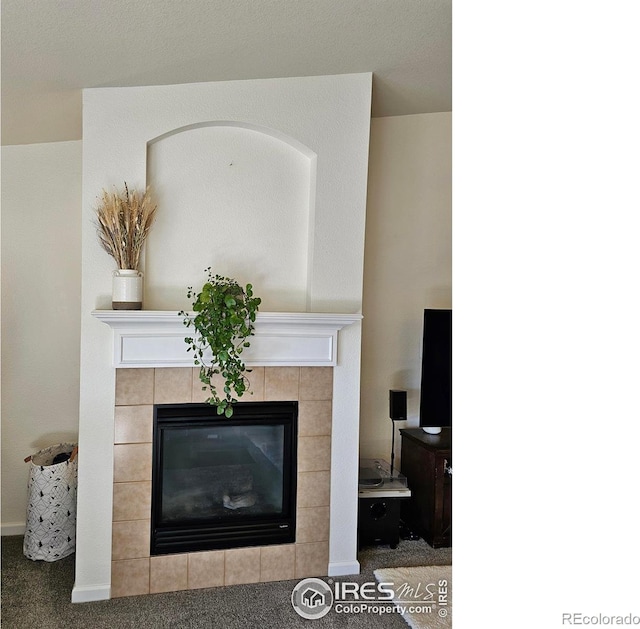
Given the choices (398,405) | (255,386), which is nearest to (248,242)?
(255,386)

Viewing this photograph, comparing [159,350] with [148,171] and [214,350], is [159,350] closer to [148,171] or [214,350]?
[214,350]

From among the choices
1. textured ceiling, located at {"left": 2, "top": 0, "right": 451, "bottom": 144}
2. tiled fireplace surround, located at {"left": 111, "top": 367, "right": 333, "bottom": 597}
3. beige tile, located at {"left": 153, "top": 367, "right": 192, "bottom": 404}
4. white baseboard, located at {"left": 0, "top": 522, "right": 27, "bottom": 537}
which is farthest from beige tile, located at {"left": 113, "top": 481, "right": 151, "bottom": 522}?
textured ceiling, located at {"left": 2, "top": 0, "right": 451, "bottom": 144}

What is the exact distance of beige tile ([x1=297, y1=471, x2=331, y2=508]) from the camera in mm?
3119

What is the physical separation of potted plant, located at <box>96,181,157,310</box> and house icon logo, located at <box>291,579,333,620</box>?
164 cm

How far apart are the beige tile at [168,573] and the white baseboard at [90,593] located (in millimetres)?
210

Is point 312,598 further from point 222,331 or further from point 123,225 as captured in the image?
point 123,225

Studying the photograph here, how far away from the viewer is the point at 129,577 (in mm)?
2869

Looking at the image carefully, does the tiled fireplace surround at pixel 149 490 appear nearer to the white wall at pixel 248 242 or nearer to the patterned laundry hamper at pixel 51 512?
the white wall at pixel 248 242

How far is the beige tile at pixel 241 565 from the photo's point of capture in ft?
9.87

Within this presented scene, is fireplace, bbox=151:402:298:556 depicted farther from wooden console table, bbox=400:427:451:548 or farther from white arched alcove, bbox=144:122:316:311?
wooden console table, bbox=400:427:451:548

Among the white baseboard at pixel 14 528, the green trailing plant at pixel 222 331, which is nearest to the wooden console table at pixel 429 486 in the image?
the green trailing plant at pixel 222 331
